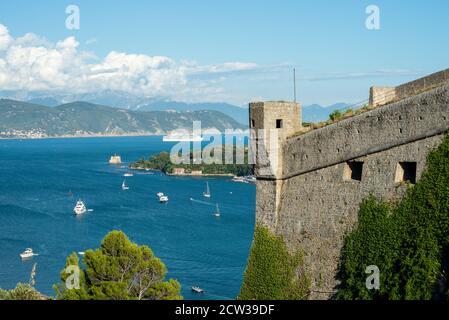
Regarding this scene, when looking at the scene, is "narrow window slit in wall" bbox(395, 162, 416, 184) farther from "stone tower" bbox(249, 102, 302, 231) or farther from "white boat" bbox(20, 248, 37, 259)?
"white boat" bbox(20, 248, 37, 259)

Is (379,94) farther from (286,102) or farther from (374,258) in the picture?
(374,258)

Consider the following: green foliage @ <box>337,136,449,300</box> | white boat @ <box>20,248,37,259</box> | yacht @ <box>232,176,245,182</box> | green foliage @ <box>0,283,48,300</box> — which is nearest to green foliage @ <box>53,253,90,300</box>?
green foliage @ <box>0,283,48,300</box>

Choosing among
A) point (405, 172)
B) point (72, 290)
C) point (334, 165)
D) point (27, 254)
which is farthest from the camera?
point (27, 254)

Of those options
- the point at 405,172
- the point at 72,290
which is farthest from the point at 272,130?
the point at 72,290

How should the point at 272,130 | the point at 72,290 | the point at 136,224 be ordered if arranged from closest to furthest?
the point at 272,130, the point at 72,290, the point at 136,224

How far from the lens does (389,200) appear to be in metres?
14.6

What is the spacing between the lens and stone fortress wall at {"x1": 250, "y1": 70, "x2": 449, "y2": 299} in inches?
547

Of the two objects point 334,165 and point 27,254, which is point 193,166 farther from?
point 334,165

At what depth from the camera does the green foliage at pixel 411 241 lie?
13.1 m

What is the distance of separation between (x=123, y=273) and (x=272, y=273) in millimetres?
4992

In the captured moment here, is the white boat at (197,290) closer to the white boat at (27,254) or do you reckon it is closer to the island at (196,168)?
the white boat at (27,254)

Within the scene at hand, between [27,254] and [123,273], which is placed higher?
[123,273]

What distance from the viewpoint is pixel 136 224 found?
77.9 meters

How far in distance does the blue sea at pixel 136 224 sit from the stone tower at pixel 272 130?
3317 cm
